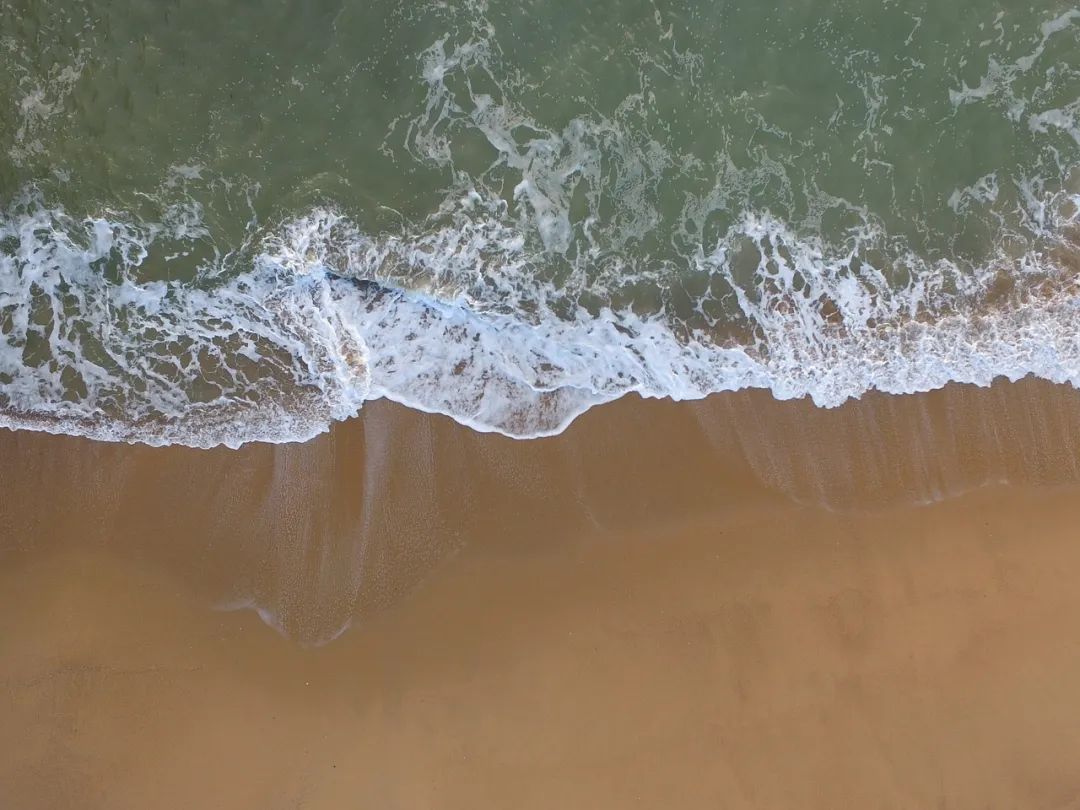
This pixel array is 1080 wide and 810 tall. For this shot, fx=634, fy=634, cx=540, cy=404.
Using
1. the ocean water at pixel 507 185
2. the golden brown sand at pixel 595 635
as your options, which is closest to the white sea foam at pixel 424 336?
the ocean water at pixel 507 185

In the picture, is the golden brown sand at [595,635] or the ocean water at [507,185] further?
the ocean water at [507,185]

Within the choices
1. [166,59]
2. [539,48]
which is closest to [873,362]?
[539,48]

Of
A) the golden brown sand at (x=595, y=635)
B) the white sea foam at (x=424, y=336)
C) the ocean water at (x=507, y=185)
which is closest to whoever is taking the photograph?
the golden brown sand at (x=595, y=635)

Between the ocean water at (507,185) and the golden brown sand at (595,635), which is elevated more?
the ocean water at (507,185)

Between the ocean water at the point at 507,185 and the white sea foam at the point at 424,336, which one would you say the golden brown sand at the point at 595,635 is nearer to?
the white sea foam at the point at 424,336

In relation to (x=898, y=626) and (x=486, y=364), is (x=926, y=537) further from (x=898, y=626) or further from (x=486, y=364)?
(x=486, y=364)

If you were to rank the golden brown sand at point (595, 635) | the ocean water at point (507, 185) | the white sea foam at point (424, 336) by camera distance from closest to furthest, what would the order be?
the golden brown sand at point (595, 635), the white sea foam at point (424, 336), the ocean water at point (507, 185)

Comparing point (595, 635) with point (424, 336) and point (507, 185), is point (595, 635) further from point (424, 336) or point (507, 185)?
point (507, 185)
